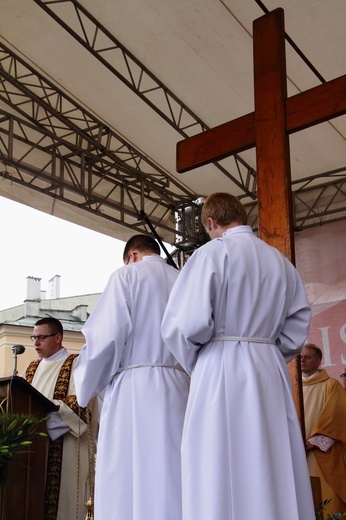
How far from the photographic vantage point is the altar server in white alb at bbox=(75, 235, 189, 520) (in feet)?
10.4

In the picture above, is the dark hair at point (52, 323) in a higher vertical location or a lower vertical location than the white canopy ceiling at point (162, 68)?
lower

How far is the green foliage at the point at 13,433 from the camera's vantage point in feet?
13.0

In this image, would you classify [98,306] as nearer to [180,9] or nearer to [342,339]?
[180,9]

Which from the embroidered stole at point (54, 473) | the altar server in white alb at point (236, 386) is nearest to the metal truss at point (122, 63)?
the embroidered stole at point (54, 473)

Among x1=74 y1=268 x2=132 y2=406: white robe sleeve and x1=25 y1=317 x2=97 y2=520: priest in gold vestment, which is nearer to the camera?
x1=74 y1=268 x2=132 y2=406: white robe sleeve

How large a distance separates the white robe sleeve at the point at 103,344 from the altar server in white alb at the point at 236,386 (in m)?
0.63

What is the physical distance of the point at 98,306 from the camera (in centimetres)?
344

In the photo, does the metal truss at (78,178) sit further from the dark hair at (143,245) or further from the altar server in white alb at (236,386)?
the altar server in white alb at (236,386)

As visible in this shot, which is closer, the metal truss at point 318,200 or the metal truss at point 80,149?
the metal truss at point 80,149

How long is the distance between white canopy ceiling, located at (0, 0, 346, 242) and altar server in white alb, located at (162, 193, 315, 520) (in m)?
3.74

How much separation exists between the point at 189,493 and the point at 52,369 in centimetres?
306

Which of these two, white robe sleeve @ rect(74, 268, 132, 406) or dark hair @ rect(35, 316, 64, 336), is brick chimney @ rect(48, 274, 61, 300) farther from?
white robe sleeve @ rect(74, 268, 132, 406)

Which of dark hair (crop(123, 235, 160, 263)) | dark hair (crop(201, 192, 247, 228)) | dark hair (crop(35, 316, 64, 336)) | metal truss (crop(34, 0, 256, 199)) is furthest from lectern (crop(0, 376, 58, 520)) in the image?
metal truss (crop(34, 0, 256, 199))

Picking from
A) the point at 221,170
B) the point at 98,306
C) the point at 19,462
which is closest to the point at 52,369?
the point at 19,462
